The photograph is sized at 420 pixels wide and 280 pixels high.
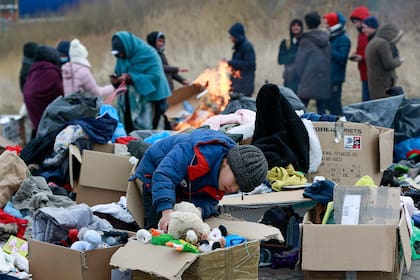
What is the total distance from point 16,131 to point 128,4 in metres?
8.84

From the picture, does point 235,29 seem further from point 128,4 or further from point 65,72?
point 128,4

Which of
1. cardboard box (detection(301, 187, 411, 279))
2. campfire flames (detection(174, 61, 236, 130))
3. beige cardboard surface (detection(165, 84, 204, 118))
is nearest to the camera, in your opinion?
cardboard box (detection(301, 187, 411, 279))

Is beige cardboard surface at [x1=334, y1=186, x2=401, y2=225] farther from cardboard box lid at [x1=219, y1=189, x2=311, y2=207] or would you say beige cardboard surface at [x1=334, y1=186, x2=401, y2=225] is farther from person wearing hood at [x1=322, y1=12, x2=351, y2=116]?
person wearing hood at [x1=322, y1=12, x2=351, y2=116]

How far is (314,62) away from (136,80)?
340 centimetres

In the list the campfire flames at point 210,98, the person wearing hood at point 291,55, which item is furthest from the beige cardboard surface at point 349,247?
the person wearing hood at point 291,55

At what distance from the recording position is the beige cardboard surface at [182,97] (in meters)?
11.7

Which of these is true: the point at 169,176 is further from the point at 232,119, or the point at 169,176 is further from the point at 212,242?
the point at 232,119

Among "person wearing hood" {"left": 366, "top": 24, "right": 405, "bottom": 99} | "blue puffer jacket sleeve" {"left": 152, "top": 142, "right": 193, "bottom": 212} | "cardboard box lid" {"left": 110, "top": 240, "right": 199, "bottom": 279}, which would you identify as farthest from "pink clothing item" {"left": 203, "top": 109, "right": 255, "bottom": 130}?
"person wearing hood" {"left": 366, "top": 24, "right": 405, "bottom": 99}

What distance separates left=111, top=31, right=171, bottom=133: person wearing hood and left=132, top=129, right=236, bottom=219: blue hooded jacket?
5.13 m

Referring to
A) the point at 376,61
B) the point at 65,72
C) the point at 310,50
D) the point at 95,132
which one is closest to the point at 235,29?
the point at 310,50

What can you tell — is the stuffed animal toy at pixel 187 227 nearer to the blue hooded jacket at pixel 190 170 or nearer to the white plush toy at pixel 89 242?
the blue hooded jacket at pixel 190 170

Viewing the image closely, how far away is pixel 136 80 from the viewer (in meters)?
10.7

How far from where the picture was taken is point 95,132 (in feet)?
27.0

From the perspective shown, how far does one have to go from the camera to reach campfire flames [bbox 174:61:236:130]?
1100cm
